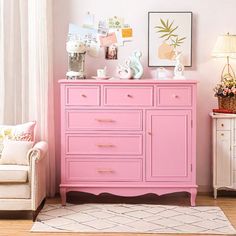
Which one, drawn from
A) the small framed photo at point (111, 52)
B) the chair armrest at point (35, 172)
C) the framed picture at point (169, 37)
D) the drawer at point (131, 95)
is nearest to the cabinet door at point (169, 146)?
the drawer at point (131, 95)

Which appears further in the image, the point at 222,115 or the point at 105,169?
the point at 222,115

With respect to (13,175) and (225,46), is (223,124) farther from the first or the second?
(13,175)

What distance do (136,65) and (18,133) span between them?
1.30m

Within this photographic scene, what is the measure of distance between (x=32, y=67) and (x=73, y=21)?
64 centimetres

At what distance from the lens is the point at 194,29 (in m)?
5.61

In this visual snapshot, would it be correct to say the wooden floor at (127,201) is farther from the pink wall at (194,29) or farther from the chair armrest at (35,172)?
the pink wall at (194,29)

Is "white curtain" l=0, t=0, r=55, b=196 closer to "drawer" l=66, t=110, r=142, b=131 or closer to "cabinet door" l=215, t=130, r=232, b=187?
"drawer" l=66, t=110, r=142, b=131

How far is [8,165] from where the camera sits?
4.83 meters

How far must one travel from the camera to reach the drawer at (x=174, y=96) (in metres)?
5.10

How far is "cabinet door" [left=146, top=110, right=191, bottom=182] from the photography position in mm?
5121

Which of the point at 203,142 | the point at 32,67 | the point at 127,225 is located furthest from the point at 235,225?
the point at 32,67

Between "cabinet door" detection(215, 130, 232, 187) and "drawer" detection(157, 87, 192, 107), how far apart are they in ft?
1.91

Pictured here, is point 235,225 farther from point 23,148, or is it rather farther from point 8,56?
point 8,56

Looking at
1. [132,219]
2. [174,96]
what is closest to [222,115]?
[174,96]
